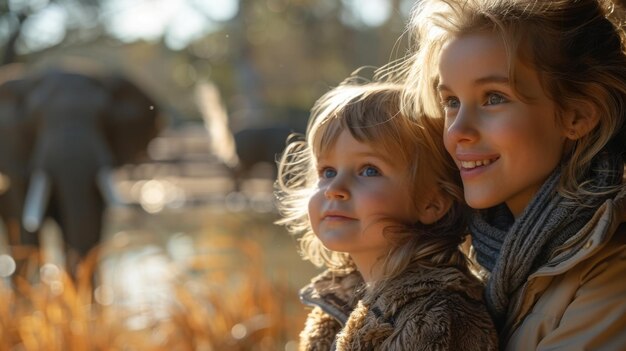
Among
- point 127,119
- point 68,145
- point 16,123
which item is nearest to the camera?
point 68,145

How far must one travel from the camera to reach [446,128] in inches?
62.4

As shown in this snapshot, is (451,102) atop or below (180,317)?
below

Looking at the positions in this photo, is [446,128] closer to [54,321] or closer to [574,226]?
[574,226]

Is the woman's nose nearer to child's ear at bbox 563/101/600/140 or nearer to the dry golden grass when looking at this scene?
child's ear at bbox 563/101/600/140

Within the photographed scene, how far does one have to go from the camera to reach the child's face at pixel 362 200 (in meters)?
1.63

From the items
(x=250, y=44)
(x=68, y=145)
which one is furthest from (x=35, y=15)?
(x=68, y=145)

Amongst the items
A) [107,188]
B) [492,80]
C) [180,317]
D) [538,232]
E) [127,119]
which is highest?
[127,119]

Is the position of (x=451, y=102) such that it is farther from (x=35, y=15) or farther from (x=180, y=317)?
(x=35, y=15)

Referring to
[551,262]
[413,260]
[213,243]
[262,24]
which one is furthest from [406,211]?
[262,24]

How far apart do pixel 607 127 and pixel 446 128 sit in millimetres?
231

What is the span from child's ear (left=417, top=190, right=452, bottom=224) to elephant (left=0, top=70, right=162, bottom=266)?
4597 millimetres

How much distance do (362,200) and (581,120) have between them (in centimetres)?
35

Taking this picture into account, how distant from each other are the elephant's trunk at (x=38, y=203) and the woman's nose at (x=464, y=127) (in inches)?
212

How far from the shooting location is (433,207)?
167 centimetres
